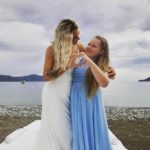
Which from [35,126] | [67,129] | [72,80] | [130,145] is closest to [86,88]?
[72,80]

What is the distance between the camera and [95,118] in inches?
183

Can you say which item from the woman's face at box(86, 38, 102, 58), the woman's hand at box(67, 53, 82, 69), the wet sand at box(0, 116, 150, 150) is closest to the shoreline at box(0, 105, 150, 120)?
the wet sand at box(0, 116, 150, 150)

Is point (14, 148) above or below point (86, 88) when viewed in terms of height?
below

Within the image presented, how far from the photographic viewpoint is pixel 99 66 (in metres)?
4.55

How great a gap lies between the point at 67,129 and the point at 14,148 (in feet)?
5.44

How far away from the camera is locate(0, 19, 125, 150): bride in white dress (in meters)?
4.39

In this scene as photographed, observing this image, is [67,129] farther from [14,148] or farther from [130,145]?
[130,145]

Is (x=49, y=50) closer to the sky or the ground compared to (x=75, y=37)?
closer to the ground

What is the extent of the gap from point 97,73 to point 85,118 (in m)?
0.55

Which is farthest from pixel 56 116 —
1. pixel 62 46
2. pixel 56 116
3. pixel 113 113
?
pixel 113 113

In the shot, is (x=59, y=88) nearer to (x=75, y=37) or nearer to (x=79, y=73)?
(x=79, y=73)

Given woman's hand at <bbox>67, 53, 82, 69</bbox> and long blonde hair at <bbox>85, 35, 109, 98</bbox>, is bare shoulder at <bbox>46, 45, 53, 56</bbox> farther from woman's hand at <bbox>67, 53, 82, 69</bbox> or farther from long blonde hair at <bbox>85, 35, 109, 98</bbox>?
long blonde hair at <bbox>85, 35, 109, 98</bbox>

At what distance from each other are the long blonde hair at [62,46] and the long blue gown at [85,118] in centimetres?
23

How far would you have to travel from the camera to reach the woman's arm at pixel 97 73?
14.0 feet
